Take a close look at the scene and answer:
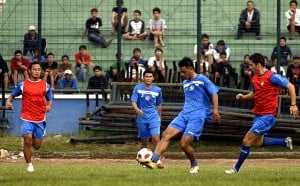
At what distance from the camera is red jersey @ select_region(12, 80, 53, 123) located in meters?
20.0

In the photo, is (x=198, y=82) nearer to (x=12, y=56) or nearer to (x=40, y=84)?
(x=40, y=84)

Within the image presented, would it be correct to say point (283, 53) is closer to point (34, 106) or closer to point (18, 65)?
point (18, 65)

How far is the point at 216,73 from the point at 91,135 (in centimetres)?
377

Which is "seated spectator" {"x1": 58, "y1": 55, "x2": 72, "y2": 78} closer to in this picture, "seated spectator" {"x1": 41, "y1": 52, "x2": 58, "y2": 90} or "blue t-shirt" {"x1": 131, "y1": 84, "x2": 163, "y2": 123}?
"seated spectator" {"x1": 41, "y1": 52, "x2": 58, "y2": 90}

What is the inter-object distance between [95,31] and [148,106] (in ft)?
18.3

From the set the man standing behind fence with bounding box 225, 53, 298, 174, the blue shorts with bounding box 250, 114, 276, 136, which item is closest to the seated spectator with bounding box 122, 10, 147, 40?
the man standing behind fence with bounding box 225, 53, 298, 174

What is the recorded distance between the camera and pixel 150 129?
2378 centimetres

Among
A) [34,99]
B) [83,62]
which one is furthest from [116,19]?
[34,99]

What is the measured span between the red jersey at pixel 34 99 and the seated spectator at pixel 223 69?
8083 mm

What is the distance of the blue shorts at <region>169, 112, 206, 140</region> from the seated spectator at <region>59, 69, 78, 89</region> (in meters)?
9.75

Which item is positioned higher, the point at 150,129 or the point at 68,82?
the point at 68,82

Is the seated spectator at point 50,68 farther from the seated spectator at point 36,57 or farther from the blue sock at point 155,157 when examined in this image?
the blue sock at point 155,157

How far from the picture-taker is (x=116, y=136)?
27.1 m

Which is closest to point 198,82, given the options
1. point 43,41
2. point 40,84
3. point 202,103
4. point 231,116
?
point 202,103
